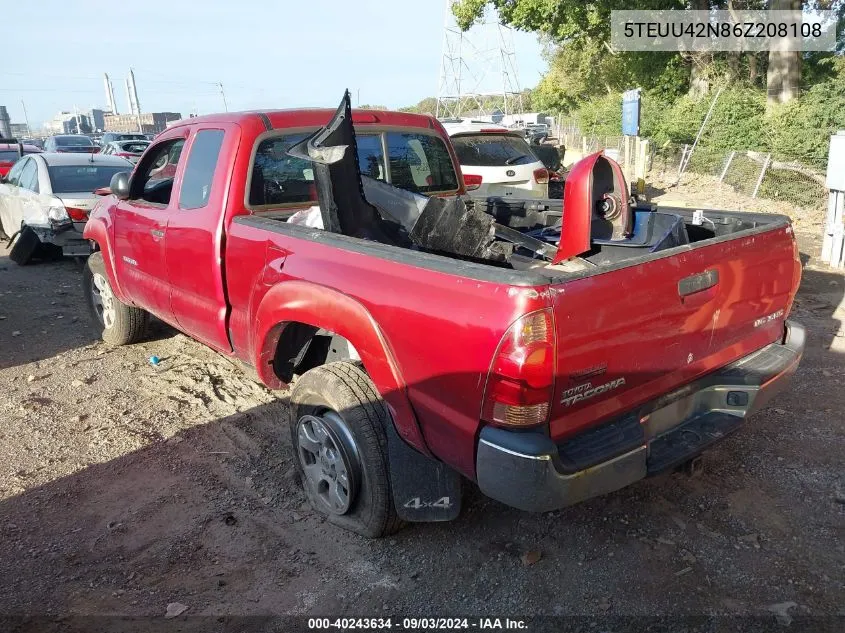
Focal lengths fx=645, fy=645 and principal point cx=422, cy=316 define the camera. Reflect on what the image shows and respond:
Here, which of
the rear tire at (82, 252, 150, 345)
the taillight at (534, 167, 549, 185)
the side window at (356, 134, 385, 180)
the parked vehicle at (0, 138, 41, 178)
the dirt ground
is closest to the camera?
the dirt ground

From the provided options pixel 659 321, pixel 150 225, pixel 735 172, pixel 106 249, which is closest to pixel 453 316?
pixel 659 321

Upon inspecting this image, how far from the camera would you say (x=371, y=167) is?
4.31 meters

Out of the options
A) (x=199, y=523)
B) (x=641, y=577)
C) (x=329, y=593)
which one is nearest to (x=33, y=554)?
(x=199, y=523)

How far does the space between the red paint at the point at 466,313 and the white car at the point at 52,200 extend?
592cm

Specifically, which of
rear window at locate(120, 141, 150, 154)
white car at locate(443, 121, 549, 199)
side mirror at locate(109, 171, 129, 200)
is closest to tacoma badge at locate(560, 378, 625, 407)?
side mirror at locate(109, 171, 129, 200)

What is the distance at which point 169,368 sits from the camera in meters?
5.42

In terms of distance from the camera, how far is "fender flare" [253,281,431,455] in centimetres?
264

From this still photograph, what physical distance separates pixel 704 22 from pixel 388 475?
21.8 metres

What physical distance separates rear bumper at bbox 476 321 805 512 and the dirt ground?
0.59m

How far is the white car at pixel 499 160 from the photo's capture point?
969 cm

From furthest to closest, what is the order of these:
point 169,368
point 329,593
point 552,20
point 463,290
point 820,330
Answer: point 552,20, point 820,330, point 169,368, point 329,593, point 463,290

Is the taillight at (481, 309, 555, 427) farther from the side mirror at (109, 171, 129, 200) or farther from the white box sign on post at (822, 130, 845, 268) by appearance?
the white box sign on post at (822, 130, 845, 268)

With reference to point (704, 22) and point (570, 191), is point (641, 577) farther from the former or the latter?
point (704, 22)

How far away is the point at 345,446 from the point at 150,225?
245 centimetres
